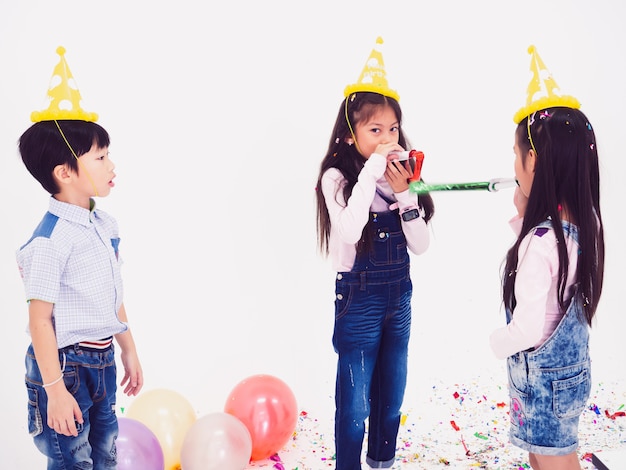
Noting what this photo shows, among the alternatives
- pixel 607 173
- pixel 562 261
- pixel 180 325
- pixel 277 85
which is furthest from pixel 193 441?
pixel 607 173

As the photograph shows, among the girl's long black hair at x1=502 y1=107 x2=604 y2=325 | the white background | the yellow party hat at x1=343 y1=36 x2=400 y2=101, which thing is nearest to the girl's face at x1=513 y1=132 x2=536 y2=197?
the girl's long black hair at x1=502 y1=107 x2=604 y2=325

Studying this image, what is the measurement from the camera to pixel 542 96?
59.9 inches

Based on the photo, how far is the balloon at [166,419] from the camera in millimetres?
2070

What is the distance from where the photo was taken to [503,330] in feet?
4.70

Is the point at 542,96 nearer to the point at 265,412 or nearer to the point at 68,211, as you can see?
the point at 68,211

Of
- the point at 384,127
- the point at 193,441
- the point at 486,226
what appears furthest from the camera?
the point at 486,226

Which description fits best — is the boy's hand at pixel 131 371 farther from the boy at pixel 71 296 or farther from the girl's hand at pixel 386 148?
the girl's hand at pixel 386 148

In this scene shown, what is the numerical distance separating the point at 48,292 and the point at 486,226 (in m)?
1.92

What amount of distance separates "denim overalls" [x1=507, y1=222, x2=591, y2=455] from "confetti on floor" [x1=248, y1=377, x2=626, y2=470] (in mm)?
656

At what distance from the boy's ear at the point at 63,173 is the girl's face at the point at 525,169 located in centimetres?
103

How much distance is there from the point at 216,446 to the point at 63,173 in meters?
0.95

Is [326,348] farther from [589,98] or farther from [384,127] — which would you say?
[589,98]

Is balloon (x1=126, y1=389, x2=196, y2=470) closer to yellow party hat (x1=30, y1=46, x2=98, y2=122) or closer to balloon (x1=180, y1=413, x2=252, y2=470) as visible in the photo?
balloon (x1=180, y1=413, x2=252, y2=470)

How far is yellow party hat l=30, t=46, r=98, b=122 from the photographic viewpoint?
57.1 inches
